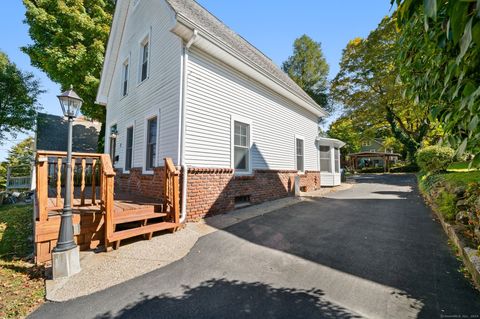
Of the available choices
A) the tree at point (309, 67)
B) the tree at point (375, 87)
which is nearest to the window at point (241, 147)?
the tree at point (375, 87)

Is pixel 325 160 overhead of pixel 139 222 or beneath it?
overhead

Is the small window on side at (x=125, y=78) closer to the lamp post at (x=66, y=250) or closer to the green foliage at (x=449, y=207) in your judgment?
the lamp post at (x=66, y=250)

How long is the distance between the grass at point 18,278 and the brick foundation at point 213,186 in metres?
2.97

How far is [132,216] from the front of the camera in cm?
475

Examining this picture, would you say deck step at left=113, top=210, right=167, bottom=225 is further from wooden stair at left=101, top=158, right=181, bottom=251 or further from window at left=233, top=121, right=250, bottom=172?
window at left=233, top=121, right=250, bottom=172

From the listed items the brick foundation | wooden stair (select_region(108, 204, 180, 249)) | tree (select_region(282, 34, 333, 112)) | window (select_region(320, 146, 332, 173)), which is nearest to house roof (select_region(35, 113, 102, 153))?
the brick foundation

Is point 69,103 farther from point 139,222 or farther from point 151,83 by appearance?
point 151,83

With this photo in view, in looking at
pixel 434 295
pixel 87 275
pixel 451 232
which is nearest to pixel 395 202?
pixel 451 232

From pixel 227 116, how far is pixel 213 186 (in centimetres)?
239

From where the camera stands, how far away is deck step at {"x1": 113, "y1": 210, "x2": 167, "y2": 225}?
450 centimetres

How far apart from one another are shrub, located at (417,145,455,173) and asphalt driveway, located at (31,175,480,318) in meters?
9.60

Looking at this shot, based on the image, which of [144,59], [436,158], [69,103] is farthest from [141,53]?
[436,158]

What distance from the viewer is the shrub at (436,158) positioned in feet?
39.5

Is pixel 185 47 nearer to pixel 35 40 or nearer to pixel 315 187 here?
pixel 315 187
